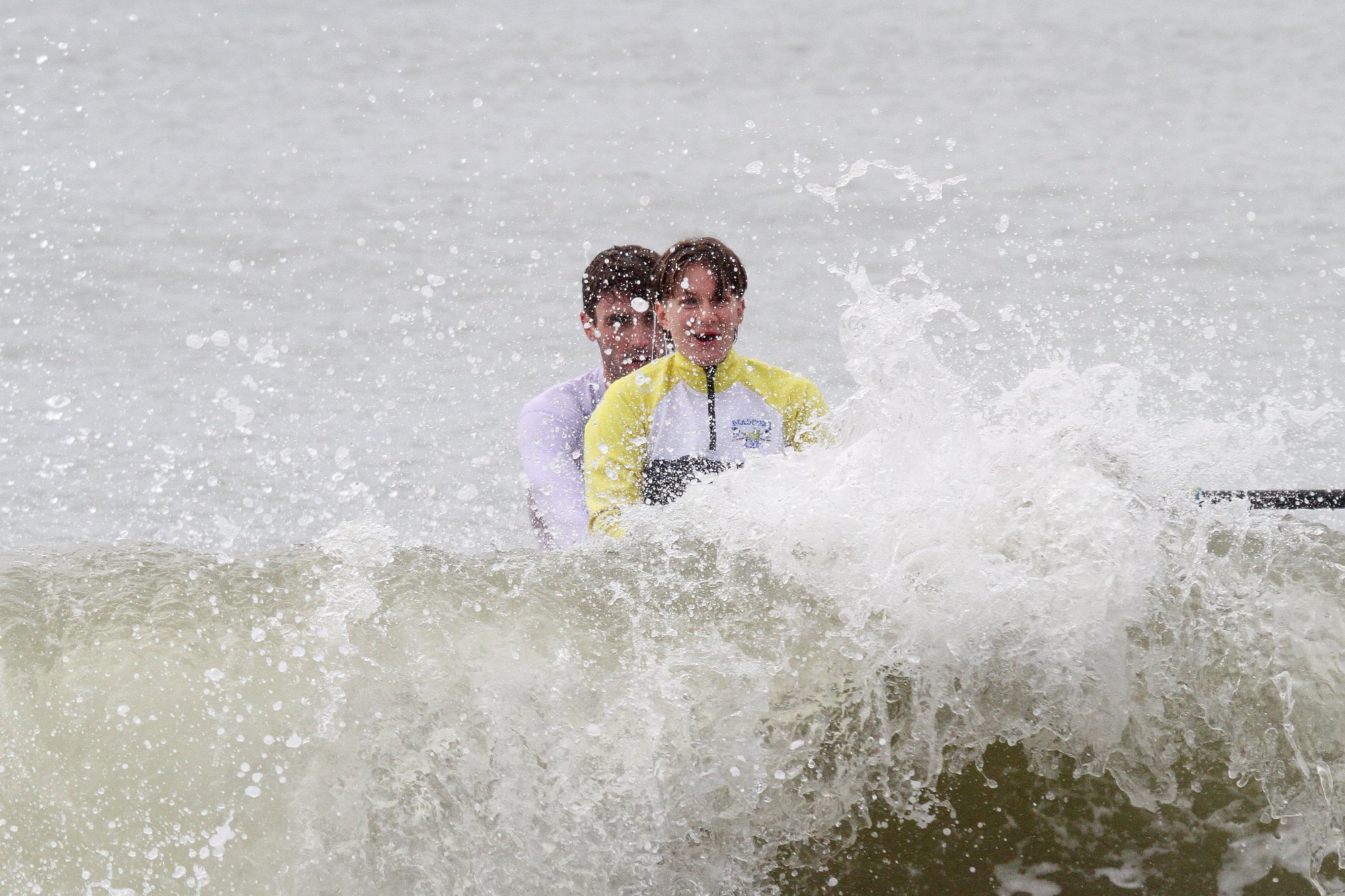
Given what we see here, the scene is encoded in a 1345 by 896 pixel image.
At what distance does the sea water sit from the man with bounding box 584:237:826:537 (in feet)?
0.45

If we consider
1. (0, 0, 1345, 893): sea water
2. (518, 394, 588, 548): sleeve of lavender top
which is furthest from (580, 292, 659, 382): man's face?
Result: (0, 0, 1345, 893): sea water

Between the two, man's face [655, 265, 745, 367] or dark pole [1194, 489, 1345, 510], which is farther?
man's face [655, 265, 745, 367]

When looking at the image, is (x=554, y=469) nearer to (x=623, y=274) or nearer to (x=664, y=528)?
(x=623, y=274)

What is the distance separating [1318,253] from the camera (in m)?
7.70

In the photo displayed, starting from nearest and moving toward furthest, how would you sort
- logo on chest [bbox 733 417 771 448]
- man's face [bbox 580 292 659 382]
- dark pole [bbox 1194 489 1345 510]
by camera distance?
dark pole [bbox 1194 489 1345 510], logo on chest [bbox 733 417 771 448], man's face [bbox 580 292 659 382]

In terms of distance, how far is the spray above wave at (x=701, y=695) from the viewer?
77.6 inches

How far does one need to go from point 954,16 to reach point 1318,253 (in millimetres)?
6007

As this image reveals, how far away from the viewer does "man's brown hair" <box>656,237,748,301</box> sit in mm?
2420

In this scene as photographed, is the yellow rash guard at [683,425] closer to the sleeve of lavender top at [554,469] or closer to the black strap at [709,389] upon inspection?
the black strap at [709,389]

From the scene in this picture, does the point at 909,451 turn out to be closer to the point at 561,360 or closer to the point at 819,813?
the point at 819,813

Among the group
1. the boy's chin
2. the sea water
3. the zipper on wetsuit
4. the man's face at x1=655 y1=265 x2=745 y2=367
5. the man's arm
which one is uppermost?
the man's face at x1=655 y1=265 x2=745 y2=367

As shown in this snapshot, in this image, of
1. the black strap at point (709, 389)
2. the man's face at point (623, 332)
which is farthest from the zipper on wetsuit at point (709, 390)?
the man's face at point (623, 332)

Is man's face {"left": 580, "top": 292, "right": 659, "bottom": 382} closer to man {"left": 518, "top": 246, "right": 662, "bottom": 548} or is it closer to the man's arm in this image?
man {"left": 518, "top": 246, "right": 662, "bottom": 548}

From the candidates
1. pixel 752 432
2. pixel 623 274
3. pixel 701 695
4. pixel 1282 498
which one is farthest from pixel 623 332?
pixel 1282 498
